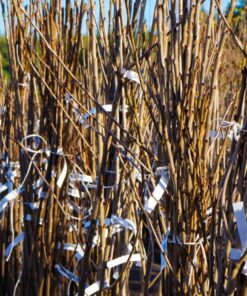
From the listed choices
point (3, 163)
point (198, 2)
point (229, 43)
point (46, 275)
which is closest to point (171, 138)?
point (198, 2)

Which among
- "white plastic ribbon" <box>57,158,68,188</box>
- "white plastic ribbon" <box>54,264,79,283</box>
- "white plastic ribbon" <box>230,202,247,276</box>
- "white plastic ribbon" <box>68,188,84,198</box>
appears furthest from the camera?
"white plastic ribbon" <box>68,188,84,198</box>

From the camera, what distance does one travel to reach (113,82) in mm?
2000

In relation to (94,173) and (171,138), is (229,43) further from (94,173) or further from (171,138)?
(171,138)

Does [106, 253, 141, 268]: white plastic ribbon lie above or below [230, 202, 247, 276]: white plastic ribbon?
below

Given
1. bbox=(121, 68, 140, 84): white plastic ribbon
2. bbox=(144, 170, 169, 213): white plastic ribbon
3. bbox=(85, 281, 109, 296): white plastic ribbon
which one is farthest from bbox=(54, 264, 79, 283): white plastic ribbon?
bbox=(121, 68, 140, 84): white plastic ribbon

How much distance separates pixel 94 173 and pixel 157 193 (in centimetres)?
67

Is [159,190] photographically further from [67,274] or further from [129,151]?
[67,274]

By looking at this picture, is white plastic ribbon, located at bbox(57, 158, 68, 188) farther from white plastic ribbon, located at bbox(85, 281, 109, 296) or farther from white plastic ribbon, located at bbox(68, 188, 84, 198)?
white plastic ribbon, located at bbox(85, 281, 109, 296)

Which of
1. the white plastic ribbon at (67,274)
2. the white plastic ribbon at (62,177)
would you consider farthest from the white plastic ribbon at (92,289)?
the white plastic ribbon at (62,177)

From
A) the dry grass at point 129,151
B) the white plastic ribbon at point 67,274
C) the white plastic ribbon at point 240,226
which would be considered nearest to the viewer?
the white plastic ribbon at point 240,226

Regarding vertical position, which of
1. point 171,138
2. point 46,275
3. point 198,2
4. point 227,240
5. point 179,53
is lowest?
point 46,275

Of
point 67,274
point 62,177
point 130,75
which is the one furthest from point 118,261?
point 130,75

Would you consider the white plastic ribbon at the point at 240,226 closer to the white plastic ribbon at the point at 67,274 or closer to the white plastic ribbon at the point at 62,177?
the white plastic ribbon at the point at 67,274

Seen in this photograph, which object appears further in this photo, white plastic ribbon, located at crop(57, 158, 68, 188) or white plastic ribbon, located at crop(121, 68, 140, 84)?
white plastic ribbon, located at crop(57, 158, 68, 188)
